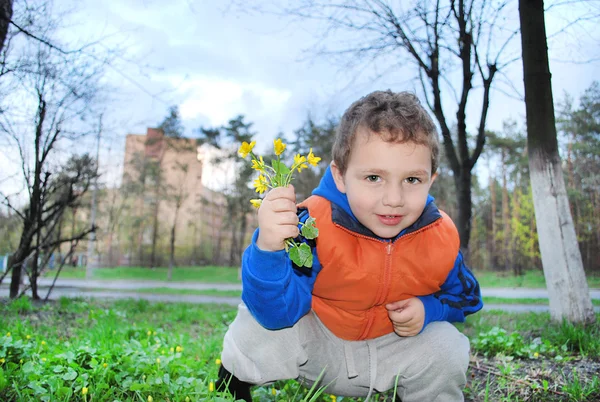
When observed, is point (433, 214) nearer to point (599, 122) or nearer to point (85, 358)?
point (85, 358)

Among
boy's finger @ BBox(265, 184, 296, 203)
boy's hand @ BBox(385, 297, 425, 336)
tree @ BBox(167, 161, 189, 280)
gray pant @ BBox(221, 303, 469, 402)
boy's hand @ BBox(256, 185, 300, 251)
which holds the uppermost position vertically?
tree @ BBox(167, 161, 189, 280)

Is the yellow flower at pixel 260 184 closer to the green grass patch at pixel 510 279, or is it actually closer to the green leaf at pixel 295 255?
the green leaf at pixel 295 255

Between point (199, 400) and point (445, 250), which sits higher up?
point (445, 250)

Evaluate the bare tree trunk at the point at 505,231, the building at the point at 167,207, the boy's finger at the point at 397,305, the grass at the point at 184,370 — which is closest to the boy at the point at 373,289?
the boy's finger at the point at 397,305

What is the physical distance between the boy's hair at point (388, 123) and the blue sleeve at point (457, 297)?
18.2 inches

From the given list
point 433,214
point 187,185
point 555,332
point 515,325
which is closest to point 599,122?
point 515,325

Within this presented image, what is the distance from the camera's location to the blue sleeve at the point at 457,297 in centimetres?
185

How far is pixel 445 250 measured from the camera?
1.77 m

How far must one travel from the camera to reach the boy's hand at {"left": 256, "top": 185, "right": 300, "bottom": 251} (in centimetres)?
138

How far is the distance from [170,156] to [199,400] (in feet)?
60.8

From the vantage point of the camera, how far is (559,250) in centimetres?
359

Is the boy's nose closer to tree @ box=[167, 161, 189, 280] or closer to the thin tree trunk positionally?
the thin tree trunk

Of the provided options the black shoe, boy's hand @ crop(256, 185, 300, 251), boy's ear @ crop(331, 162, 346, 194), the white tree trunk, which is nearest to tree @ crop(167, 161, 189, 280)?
the white tree trunk

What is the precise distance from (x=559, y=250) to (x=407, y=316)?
2591 mm
